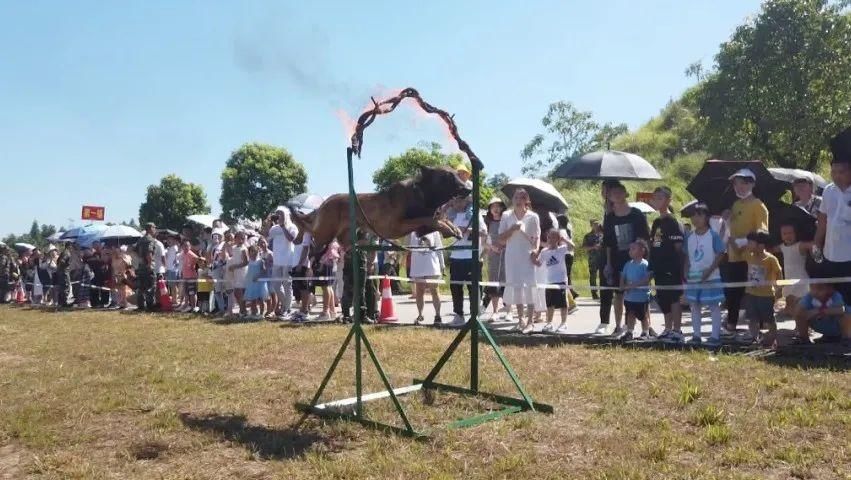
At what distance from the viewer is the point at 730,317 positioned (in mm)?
8758

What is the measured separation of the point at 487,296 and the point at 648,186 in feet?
70.3

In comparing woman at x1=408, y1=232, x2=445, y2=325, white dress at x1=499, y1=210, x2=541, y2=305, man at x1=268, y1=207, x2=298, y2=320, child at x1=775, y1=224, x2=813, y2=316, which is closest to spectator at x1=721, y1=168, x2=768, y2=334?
child at x1=775, y1=224, x2=813, y2=316

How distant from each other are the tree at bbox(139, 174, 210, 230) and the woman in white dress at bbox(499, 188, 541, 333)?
53.5 meters

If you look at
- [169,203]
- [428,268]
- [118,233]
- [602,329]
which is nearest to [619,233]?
[602,329]

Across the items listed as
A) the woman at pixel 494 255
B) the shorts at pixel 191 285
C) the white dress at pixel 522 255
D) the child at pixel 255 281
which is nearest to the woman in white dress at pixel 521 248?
the white dress at pixel 522 255

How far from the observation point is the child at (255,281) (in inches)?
532

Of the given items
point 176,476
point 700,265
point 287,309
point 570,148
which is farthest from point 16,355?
point 570,148

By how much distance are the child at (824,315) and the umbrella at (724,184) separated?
3.62 m

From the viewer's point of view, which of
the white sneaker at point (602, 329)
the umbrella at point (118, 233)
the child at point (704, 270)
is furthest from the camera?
the umbrella at point (118, 233)

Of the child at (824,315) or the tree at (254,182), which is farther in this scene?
the tree at (254,182)

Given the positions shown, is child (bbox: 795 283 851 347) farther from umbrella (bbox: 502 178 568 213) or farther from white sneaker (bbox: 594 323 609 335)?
umbrella (bbox: 502 178 568 213)

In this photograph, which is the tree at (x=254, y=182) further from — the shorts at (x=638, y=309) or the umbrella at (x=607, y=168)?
the shorts at (x=638, y=309)

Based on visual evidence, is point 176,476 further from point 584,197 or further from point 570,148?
point 570,148

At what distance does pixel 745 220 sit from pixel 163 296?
1280 cm
